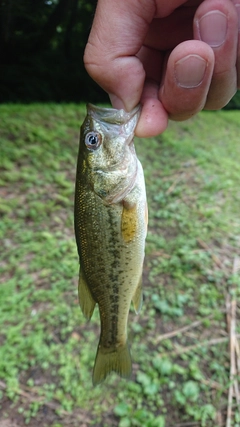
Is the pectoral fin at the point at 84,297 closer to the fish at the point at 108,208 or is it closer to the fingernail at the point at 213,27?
the fish at the point at 108,208

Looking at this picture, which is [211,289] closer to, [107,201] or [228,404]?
[228,404]

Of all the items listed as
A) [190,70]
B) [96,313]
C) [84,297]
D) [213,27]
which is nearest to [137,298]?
[84,297]

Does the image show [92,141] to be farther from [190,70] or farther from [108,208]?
[190,70]

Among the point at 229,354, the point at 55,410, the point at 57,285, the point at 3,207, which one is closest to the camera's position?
the point at 55,410

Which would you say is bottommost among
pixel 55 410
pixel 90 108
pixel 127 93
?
pixel 55 410

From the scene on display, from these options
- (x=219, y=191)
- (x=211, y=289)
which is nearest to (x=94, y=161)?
(x=211, y=289)

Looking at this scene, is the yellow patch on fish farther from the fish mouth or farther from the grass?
the grass

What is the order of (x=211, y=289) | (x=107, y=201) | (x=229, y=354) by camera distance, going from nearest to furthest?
1. (x=107, y=201)
2. (x=229, y=354)
3. (x=211, y=289)
